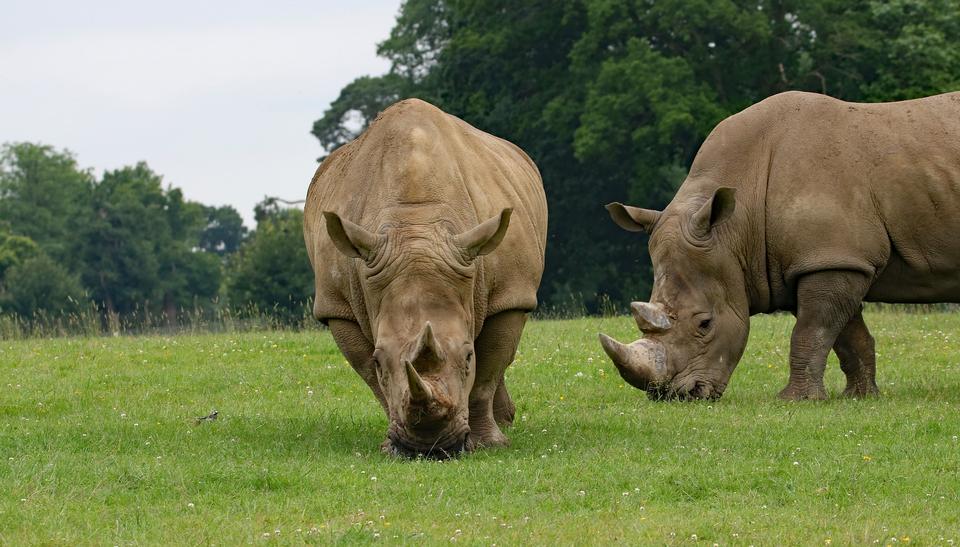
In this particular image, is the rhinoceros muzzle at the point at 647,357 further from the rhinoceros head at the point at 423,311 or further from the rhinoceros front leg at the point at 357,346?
the rhinoceros head at the point at 423,311

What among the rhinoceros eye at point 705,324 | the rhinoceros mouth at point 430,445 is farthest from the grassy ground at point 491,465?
the rhinoceros eye at point 705,324

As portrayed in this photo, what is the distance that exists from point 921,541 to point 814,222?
610cm

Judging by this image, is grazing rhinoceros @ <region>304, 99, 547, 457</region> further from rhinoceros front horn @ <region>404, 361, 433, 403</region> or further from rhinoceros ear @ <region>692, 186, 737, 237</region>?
rhinoceros ear @ <region>692, 186, 737, 237</region>

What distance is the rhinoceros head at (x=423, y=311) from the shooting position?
10062 mm

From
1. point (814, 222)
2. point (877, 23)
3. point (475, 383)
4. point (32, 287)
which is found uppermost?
point (877, 23)

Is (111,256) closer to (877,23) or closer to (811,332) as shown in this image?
(877,23)

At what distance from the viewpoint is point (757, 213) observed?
14.0 metres

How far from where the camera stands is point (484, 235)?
10.4 meters

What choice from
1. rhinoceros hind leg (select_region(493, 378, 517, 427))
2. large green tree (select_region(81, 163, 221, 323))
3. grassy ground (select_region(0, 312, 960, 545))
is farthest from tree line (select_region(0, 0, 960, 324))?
large green tree (select_region(81, 163, 221, 323))

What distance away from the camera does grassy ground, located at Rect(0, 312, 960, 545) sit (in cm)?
821

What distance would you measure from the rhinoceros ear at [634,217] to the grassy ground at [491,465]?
5.02 feet

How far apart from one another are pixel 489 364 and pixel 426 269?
110cm

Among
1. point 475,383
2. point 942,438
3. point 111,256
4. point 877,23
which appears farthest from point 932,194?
point 111,256

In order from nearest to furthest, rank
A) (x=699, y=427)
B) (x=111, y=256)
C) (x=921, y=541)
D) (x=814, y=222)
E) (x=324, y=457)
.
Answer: (x=921, y=541) < (x=324, y=457) < (x=699, y=427) < (x=814, y=222) < (x=111, y=256)
